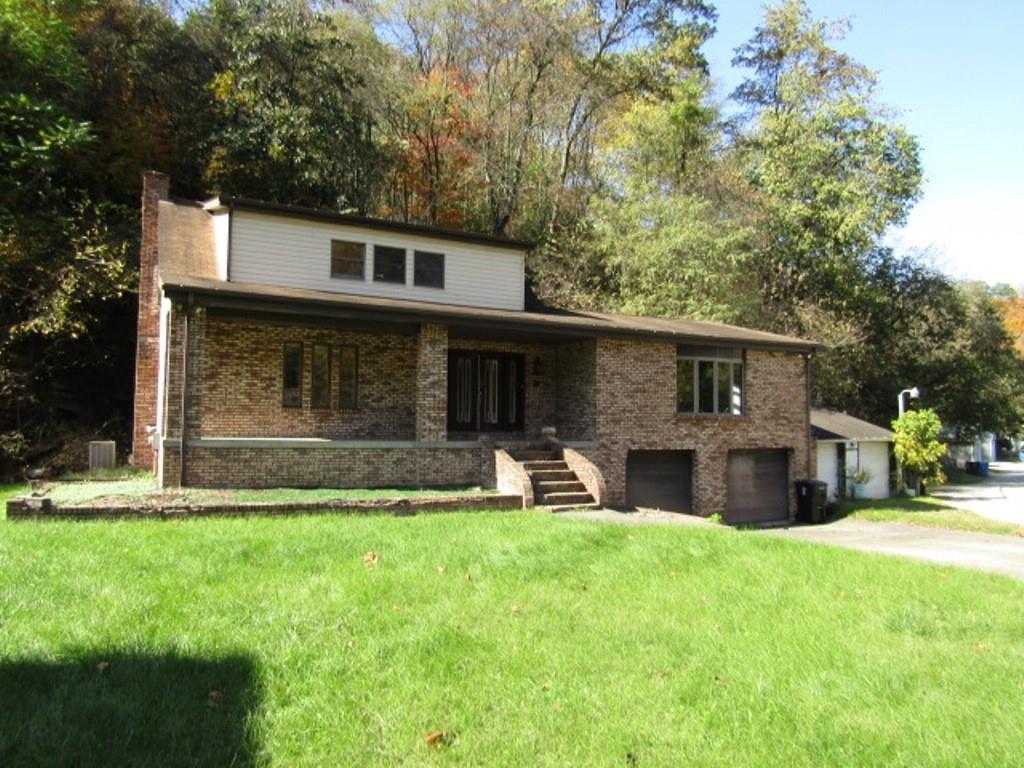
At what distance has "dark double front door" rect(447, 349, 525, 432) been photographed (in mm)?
18266

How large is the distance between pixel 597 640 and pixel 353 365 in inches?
467

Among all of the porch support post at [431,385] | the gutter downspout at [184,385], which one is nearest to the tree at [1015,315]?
the porch support post at [431,385]

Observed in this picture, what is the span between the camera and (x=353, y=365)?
1652cm

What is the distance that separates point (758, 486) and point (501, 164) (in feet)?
55.6

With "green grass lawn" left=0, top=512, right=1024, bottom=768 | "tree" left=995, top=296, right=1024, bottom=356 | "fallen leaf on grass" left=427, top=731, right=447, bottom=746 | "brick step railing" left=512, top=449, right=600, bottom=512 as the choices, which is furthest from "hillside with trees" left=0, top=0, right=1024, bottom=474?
"tree" left=995, top=296, right=1024, bottom=356

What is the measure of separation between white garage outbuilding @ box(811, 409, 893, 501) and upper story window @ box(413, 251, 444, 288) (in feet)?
46.3

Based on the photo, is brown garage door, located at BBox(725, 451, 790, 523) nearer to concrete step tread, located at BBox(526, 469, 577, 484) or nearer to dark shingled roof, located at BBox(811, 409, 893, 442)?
dark shingled roof, located at BBox(811, 409, 893, 442)

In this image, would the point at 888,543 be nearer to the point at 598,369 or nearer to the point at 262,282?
the point at 598,369

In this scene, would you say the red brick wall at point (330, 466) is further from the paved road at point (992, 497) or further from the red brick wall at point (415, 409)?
the paved road at point (992, 497)

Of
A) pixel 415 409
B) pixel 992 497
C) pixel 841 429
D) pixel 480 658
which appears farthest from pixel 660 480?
pixel 992 497

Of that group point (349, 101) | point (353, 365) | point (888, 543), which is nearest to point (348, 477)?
point (353, 365)

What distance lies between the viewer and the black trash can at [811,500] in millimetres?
20875

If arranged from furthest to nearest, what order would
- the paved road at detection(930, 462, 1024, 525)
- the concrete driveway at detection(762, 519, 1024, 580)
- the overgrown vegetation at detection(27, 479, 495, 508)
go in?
the paved road at detection(930, 462, 1024, 525) → the concrete driveway at detection(762, 519, 1024, 580) → the overgrown vegetation at detection(27, 479, 495, 508)

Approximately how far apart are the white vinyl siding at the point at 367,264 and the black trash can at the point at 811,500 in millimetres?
9495
